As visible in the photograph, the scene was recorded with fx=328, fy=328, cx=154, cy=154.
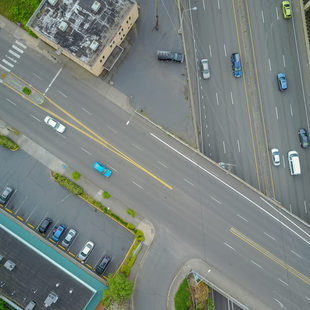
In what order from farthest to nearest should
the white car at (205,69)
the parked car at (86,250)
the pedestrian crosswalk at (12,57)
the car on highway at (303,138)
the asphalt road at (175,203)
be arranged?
the pedestrian crosswalk at (12,57)
the white car at (205,69)
the car on highway at (303,138)
the parked car at (86,250)
the asphalt road at (175,203)

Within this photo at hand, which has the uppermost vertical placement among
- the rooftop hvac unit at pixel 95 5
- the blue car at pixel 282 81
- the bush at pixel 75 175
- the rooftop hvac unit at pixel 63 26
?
the blue car at pixel 282 81

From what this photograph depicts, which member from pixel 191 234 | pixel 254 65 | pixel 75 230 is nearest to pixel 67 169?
pixel 75 230

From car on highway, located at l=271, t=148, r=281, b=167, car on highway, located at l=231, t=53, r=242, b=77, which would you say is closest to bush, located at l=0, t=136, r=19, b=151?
car on highway, located at l=231, t=53, r=242, b=77

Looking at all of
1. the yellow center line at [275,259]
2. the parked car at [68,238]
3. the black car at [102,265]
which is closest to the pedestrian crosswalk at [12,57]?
the parked car at [68,238]

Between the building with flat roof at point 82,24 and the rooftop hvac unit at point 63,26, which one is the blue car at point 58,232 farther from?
the rooftop hvac unit at point 63,26

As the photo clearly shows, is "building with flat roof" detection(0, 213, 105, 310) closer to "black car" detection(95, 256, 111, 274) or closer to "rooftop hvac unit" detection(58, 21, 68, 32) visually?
"black car" detection(95, 256, 111, 274)

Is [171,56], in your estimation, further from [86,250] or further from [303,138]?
[86,250]
